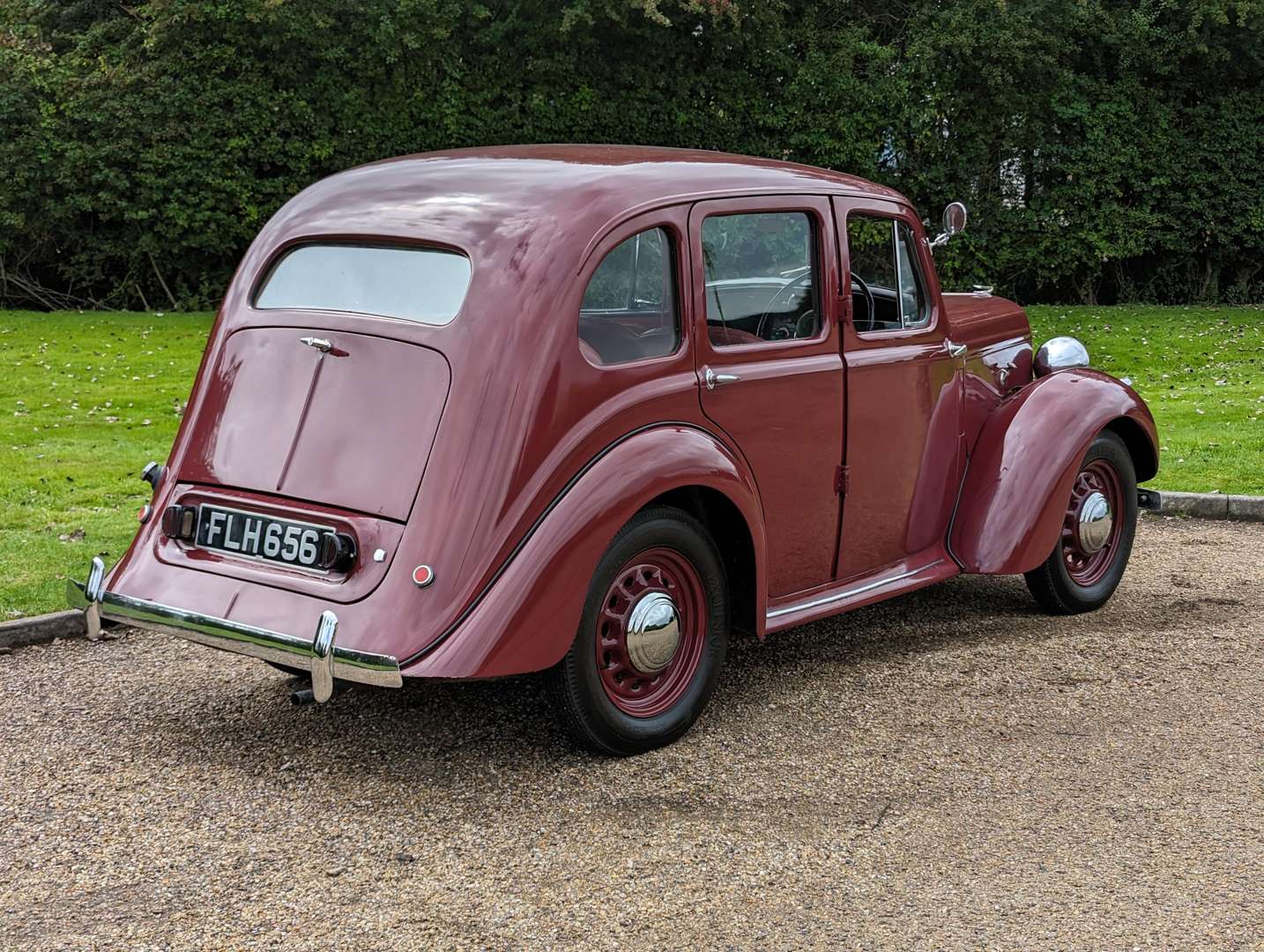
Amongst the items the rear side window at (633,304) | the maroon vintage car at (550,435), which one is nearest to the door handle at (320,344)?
the maroon vintage car at (550,435)

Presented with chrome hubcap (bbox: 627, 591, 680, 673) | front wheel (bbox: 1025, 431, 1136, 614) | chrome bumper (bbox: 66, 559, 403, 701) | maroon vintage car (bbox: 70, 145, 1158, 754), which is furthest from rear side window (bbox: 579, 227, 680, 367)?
front wheel (bbox: 1025, 431, 1136, 614)

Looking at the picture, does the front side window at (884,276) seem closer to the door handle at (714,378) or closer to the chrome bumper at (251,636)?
the door handle at (714,378)

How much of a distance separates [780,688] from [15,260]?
14.6 metres

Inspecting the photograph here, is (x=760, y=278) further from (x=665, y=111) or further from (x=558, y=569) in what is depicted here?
(x=665, y=111)

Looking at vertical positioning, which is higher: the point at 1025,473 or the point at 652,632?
the point at 1025,473

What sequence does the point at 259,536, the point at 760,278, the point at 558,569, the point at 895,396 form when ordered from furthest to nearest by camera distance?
the point at 895,396, the point at 760,278, the point at 259,536, the point at 558,569

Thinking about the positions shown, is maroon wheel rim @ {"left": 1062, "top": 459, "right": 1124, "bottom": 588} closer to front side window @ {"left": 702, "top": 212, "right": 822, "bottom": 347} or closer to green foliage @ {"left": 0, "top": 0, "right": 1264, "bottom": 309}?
front side window @ {"left": 702, "top": 212, "right": 822, "bottom": 347}

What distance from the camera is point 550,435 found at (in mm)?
4113

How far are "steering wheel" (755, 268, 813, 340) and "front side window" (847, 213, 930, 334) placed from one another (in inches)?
10.5

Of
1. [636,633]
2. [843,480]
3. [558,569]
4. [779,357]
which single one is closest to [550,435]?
[558,569]

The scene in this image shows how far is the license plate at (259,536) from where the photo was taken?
415 cm

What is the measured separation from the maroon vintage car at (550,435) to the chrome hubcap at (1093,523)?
99cm

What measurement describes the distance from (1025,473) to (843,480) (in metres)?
0.99

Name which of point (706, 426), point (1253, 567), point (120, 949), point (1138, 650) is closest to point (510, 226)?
point (706, 426)
